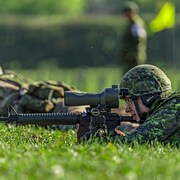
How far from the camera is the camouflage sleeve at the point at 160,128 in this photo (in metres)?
8.39

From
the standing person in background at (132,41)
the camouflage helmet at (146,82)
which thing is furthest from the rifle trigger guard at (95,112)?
the standing person in background at (132,41)

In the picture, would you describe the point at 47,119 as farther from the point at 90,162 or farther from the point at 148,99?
the point at 90,162

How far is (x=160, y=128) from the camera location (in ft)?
27.6

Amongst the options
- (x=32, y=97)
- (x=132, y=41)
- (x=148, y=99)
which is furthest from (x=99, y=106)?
(x=132, y=41)

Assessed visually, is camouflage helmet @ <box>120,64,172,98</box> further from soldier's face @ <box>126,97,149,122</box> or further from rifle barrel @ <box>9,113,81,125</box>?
rifle barrel @ <box>9,113,81,125</box>

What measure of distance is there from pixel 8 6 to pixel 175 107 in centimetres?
6339

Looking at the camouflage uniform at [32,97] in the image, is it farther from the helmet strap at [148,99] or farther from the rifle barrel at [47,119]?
the helmet strap at [148,99]

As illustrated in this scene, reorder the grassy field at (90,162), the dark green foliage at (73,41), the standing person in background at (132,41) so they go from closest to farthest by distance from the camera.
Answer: the grassy field at (90,162), the standing person in background at (132,41), the dark green foliage at (73,41)

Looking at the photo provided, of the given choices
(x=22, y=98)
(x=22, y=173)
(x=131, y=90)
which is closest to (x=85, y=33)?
(x=22, y=98)

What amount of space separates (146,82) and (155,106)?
11.4 inches

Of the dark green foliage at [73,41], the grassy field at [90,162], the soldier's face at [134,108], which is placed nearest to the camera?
the grassy field at [90,162]

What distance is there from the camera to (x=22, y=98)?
13.1 m

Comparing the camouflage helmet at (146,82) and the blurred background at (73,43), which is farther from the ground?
the blurred background at (73,43)

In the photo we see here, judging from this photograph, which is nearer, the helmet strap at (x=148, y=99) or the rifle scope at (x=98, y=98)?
the rifle scope at (x=98, y=98)
